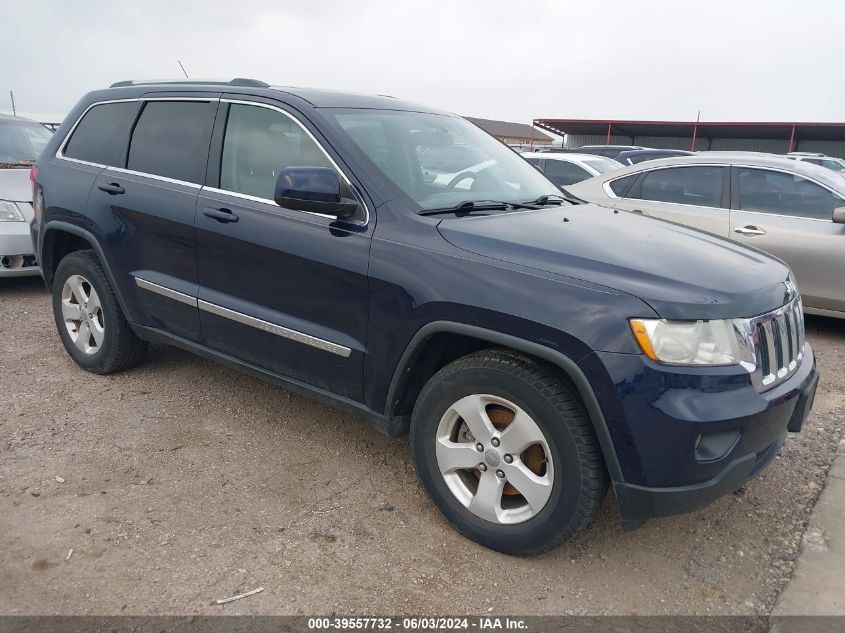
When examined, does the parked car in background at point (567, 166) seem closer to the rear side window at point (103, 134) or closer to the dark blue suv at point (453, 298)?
the dark blue suv at point (453, 298)

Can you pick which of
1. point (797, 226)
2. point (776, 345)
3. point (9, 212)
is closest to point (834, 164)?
point (797, 226)

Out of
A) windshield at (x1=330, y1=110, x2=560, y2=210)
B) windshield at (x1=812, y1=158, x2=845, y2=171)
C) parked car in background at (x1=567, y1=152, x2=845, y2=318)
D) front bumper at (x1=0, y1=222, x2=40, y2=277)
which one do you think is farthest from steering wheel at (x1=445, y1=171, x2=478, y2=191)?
windshield at (x1=812, y1=158, x2=845, y2=171)

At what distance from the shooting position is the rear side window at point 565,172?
9.25 m

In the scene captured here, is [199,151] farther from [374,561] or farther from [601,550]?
[601,550]

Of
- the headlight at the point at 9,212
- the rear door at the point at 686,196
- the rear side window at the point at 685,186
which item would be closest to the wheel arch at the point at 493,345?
the rear door at the point at 686,196

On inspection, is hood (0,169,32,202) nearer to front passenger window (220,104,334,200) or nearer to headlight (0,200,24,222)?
headlight (0,200,24,222)

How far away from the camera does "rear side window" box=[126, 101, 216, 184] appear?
145 inches

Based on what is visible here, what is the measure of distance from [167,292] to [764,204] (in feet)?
16.2

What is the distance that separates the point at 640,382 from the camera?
232 centimetres

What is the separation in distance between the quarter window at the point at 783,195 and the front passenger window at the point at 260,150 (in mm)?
4321

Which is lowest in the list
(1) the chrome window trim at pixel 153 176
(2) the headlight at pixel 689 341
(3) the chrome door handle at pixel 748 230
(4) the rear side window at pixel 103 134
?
(3) the chrome door handle at pixel 748 230

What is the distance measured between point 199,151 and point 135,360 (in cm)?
156

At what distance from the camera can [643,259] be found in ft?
8.64

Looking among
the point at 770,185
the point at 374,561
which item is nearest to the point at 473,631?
the point at 374,561
